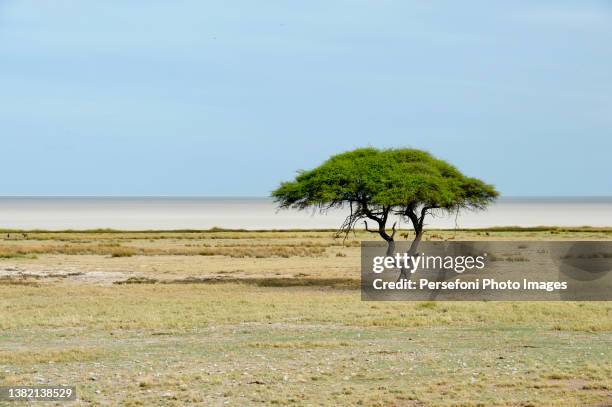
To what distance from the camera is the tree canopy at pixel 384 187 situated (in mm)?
34531

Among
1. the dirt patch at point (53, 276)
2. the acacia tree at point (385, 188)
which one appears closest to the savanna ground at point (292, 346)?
the dirt patch at point (53, 276)

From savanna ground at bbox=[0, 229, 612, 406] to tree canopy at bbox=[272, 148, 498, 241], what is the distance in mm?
3769

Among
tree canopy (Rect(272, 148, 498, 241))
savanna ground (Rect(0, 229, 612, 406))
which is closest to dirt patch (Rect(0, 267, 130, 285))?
savanna ground (Rect(0, 229, 612, 406))

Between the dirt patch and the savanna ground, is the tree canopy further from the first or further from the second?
the dirt patch

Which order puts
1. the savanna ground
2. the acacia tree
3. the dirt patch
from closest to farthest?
the savanna ground
the acacia tree
the dirt patch

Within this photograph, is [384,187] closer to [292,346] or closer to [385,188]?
[385,188]

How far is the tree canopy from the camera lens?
113ft

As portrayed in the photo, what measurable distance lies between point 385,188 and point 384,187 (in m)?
0.07

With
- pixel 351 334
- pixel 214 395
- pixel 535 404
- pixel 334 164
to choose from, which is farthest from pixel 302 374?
pixel 334 164

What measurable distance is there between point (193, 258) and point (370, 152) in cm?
2013

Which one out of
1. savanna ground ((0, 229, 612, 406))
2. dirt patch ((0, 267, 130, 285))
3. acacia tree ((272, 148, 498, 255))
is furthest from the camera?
dirt patch ((0, 267, 130, 285))

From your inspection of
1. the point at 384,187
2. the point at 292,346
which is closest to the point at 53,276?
the point at 384,187

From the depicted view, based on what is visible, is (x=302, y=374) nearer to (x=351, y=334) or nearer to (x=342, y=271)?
(x=351, y=334)

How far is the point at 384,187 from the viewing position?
3431 centimetres
